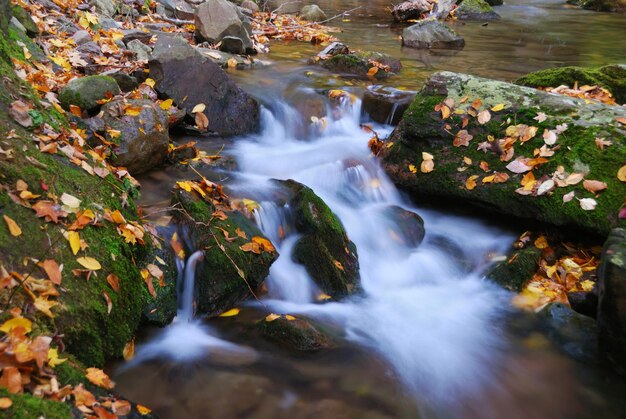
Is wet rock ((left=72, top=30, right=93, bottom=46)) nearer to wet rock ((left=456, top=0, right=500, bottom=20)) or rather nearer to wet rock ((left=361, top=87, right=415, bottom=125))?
wet rock ((left=361, top=87, right=415, bottom=125))

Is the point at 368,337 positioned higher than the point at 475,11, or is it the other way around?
the point at 475,11

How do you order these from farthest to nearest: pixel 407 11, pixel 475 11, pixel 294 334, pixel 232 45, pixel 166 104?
1. pixel 475 11
2. pixel 407 11
3. pixel 232 45
4. pixel 166 104
5. pixel 294 334

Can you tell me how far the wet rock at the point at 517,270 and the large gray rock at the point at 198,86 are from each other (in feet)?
13.4

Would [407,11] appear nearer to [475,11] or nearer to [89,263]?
[475,11]

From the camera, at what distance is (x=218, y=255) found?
3961 millimetres

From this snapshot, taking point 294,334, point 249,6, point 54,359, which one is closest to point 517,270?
point 294,334

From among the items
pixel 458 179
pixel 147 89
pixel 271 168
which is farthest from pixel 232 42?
pixel 458 179

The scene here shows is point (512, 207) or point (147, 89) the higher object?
point (147, 89)

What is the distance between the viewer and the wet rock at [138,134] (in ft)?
16.4

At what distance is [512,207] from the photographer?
5176mm

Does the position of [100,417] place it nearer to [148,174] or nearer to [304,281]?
[304,281]

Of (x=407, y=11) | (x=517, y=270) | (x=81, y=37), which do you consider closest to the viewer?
(x=517, y=270)

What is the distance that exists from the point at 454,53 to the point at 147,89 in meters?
8.77

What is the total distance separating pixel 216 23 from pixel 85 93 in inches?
226
